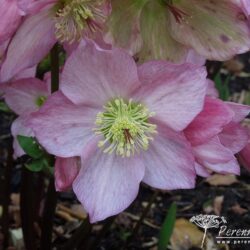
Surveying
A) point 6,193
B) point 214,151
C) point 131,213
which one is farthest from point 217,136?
point 131,213

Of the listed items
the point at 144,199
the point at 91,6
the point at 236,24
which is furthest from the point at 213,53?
the point at 144,199

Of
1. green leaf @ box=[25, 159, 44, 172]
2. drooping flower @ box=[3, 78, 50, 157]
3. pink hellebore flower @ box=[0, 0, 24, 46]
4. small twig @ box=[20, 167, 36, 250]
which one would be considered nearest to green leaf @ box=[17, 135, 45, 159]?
green leaf @ box=[25, 159, 44, 172]

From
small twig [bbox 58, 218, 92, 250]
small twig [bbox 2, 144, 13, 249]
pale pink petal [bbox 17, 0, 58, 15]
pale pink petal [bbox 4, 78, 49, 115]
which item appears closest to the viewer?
pale pink petal [bbox 17, 0, 58, 15]

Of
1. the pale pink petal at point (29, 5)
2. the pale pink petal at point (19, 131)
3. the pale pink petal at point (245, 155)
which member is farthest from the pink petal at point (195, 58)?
the pale pink petal at point (19, 131)

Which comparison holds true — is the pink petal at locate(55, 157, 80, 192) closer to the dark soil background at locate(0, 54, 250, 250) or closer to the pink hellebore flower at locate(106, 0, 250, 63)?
the pink hellebore flower at locate(106, 0, 250, 63)

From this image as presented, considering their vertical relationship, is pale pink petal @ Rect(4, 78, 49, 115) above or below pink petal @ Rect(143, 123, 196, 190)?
below

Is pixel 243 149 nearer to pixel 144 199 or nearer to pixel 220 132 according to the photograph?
pixel 220 132

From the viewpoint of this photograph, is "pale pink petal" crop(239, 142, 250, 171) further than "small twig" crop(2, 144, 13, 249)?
No

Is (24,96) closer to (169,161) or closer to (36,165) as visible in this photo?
(36,165)
